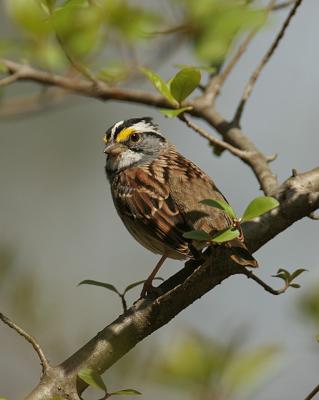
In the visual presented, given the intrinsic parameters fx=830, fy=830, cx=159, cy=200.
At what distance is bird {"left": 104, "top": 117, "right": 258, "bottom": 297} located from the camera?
432cm

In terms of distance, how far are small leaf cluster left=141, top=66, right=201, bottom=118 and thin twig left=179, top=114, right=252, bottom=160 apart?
0.13m

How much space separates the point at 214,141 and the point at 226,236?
1.06m

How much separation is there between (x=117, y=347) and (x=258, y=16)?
4.74 ft

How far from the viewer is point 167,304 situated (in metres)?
3.47

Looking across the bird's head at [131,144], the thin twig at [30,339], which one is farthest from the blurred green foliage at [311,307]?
the bird's head at [131,144]

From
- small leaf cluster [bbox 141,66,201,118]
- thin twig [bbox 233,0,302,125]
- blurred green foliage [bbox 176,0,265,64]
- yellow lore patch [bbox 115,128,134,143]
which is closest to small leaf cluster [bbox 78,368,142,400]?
small leaf cluster [bbox 141,66,201,118]

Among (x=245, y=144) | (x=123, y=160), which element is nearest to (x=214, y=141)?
(x=245, y=144)

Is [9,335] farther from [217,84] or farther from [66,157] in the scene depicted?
[66,157]

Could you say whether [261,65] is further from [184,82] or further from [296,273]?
[296,273]

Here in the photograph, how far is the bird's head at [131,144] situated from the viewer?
553 cm


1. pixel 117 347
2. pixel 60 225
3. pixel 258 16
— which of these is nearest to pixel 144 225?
pixel 117 347

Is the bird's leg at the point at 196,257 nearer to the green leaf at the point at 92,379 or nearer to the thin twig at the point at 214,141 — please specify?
the thin twig at the point at 214,141

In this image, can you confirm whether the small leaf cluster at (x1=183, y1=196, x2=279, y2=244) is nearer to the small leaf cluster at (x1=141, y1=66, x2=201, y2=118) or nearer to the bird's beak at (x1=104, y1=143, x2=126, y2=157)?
the small leaf cluster at (x1=141, y1=66, x2=201, y2=118)

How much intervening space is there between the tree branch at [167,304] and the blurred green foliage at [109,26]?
0.71 meters
